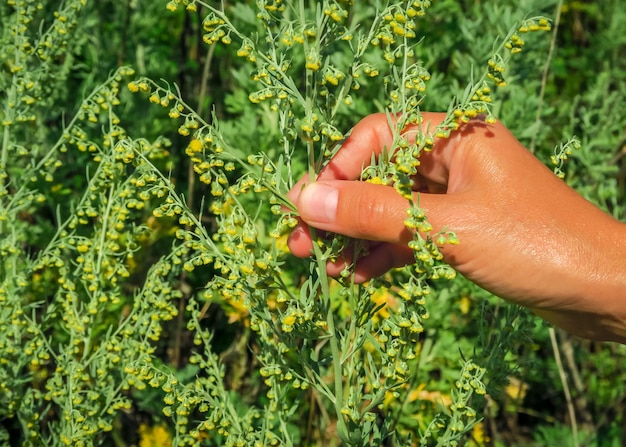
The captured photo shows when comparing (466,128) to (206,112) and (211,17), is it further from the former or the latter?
(206,112)

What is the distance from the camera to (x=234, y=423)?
217cm

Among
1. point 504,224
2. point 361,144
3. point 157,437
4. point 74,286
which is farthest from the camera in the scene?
point 157,437

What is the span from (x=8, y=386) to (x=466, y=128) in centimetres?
169

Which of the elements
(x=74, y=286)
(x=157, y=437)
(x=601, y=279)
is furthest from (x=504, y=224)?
(x=157, y=437)

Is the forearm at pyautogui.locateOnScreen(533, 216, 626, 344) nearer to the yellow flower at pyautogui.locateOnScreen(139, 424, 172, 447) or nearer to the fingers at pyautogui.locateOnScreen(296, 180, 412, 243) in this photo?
the fingers at pyautogui.locateOnScreen(296, 180, 412, 243)

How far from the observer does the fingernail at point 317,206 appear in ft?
6.21

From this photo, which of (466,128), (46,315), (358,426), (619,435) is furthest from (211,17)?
(619,435)

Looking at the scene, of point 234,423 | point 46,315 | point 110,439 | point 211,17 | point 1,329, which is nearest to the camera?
point 211,17

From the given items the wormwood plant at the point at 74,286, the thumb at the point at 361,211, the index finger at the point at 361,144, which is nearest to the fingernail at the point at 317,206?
the thumb at the point at 361,211

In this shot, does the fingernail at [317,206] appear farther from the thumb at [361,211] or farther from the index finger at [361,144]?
the index finger at [361,144]

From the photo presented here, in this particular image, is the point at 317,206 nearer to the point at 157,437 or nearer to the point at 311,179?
the point at 311,179

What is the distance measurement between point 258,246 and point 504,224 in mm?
641

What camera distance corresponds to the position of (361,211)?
1.91 m

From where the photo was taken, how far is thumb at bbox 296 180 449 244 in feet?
6.23
